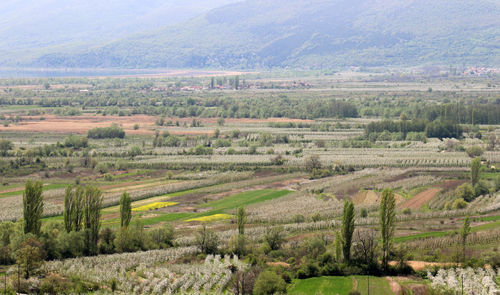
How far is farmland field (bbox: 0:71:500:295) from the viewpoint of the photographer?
128ft

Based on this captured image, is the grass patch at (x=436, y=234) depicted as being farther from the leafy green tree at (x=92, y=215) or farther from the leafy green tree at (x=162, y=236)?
the leafy green tree at (x=92, y=215)

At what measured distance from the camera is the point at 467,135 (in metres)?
93.6

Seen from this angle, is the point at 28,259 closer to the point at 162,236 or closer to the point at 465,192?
the point at 162,236

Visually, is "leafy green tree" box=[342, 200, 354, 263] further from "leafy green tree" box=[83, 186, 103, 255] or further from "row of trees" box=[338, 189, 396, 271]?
"leafy green tree" box=[83, 186, 103, 255]

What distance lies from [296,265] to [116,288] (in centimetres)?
1068

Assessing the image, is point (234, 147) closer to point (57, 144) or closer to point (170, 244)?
point (57, 144)

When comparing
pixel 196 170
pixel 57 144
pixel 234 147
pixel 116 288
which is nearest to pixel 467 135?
pixel 234 147

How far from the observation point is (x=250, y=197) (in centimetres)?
6172

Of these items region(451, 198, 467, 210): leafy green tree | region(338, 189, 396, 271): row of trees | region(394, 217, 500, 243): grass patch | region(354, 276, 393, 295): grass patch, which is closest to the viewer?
region(354, 276, 393, 295): grass patch

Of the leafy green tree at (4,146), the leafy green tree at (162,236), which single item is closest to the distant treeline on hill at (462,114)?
the leafy green tree at (4,146)

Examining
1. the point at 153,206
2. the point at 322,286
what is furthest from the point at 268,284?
the point at 153,206

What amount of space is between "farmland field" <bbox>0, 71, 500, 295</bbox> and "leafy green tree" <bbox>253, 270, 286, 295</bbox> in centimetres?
10

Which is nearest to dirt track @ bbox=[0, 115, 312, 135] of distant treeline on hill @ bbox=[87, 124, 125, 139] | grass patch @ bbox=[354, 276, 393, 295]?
distant treeline on hill @ bbox=[87, 124, 125, 139]

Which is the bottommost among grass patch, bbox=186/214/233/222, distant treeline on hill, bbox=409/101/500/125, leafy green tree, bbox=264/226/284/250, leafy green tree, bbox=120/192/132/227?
grass patch, bbox=186/214/233/222
